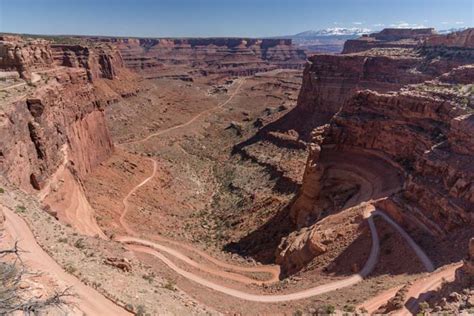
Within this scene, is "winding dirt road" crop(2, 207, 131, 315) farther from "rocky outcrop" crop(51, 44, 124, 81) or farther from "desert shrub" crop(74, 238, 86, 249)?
"rocky outcrop" crop(51, 44, 124, 81)

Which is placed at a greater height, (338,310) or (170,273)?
(338,310)

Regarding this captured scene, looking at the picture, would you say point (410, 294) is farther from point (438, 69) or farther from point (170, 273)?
point (438, 69)

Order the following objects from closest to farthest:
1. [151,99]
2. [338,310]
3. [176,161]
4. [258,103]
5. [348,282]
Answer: [338,310]
[348,282]
[176,161]
[151,99]
[258,103]

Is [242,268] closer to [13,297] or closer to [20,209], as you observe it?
[20,209]

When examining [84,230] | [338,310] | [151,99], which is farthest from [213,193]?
[151,99]

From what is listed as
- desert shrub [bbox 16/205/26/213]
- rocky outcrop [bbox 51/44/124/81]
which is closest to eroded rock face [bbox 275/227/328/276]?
desert shrub [bbox 16/205/26/213]

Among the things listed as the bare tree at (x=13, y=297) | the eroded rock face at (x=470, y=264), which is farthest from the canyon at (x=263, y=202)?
the bare tree at (x=13, y=297)

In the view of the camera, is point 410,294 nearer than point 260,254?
Yes
